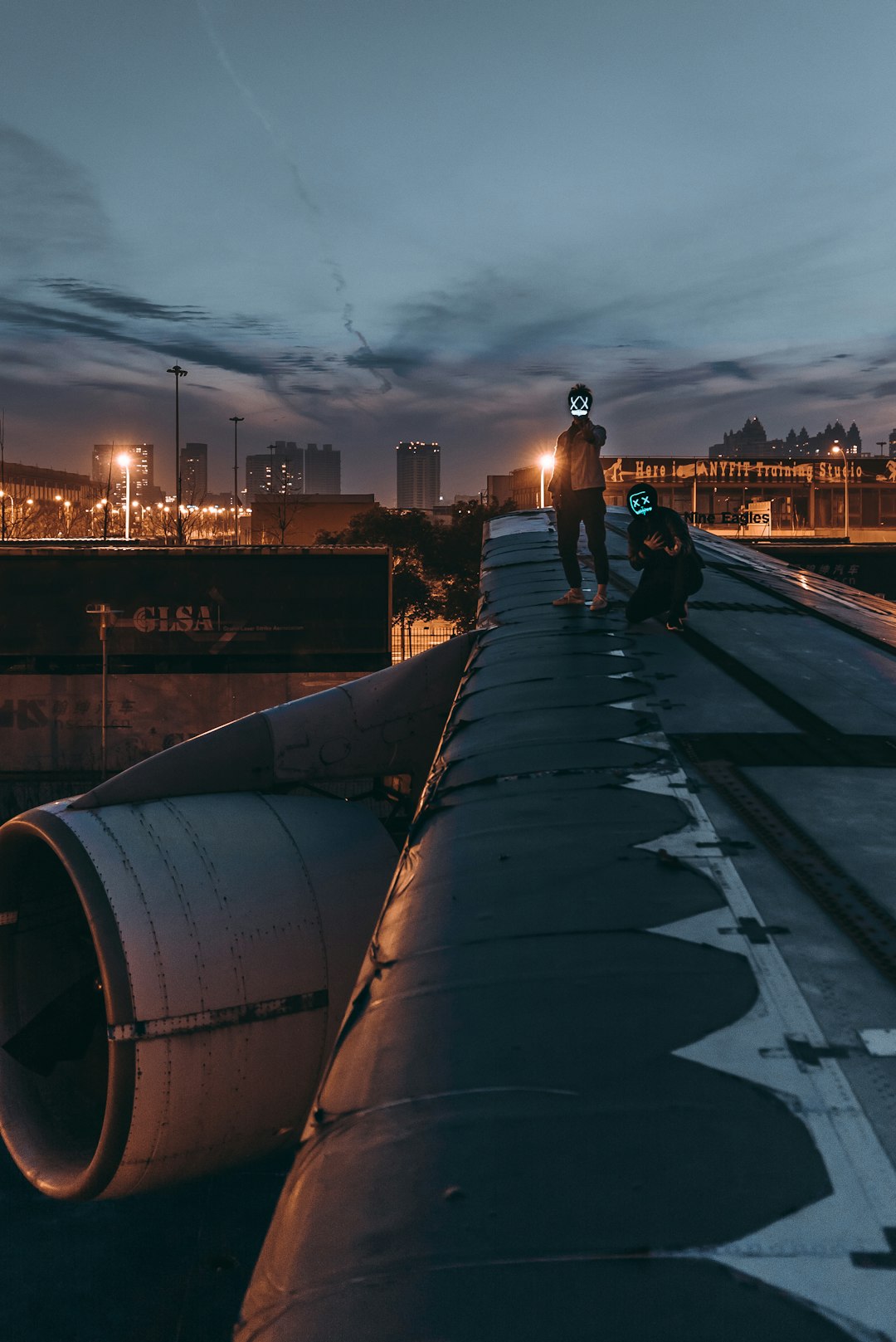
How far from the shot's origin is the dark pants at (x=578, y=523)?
12.6 m

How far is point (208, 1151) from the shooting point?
364 inches

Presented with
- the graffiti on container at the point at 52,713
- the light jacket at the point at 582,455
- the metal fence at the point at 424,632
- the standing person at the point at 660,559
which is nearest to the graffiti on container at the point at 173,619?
the graffiti on container at the point at 52,713

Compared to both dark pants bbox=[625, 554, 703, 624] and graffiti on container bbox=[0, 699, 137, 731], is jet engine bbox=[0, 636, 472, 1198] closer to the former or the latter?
dark pants bbox=[625, 554, 703, 624]

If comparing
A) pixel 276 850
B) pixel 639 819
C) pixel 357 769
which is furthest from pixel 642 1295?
pixel 357 769

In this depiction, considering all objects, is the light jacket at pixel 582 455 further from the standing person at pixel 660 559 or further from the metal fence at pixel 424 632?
the metal fence at pixel 424 632

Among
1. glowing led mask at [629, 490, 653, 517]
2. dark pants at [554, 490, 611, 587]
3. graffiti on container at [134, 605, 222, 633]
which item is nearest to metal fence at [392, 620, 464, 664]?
graffiti on container at [134, 605, 222, 633]

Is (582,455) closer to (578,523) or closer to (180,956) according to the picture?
(578,523)

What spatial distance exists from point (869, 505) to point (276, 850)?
13073 cm

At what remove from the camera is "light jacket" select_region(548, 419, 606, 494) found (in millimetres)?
12000

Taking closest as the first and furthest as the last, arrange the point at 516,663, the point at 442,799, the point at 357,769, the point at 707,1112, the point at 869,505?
the point at 707,1112, the point at 442,799, the point at 516,663, the point at 357,769, the point at 869,505

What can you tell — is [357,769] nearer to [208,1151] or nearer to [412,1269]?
[208,1151]

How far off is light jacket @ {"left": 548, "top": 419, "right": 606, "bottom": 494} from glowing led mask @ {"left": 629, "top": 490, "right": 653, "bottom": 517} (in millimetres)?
850

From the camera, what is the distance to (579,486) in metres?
12.3

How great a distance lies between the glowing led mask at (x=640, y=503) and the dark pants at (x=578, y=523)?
3.01 feet
